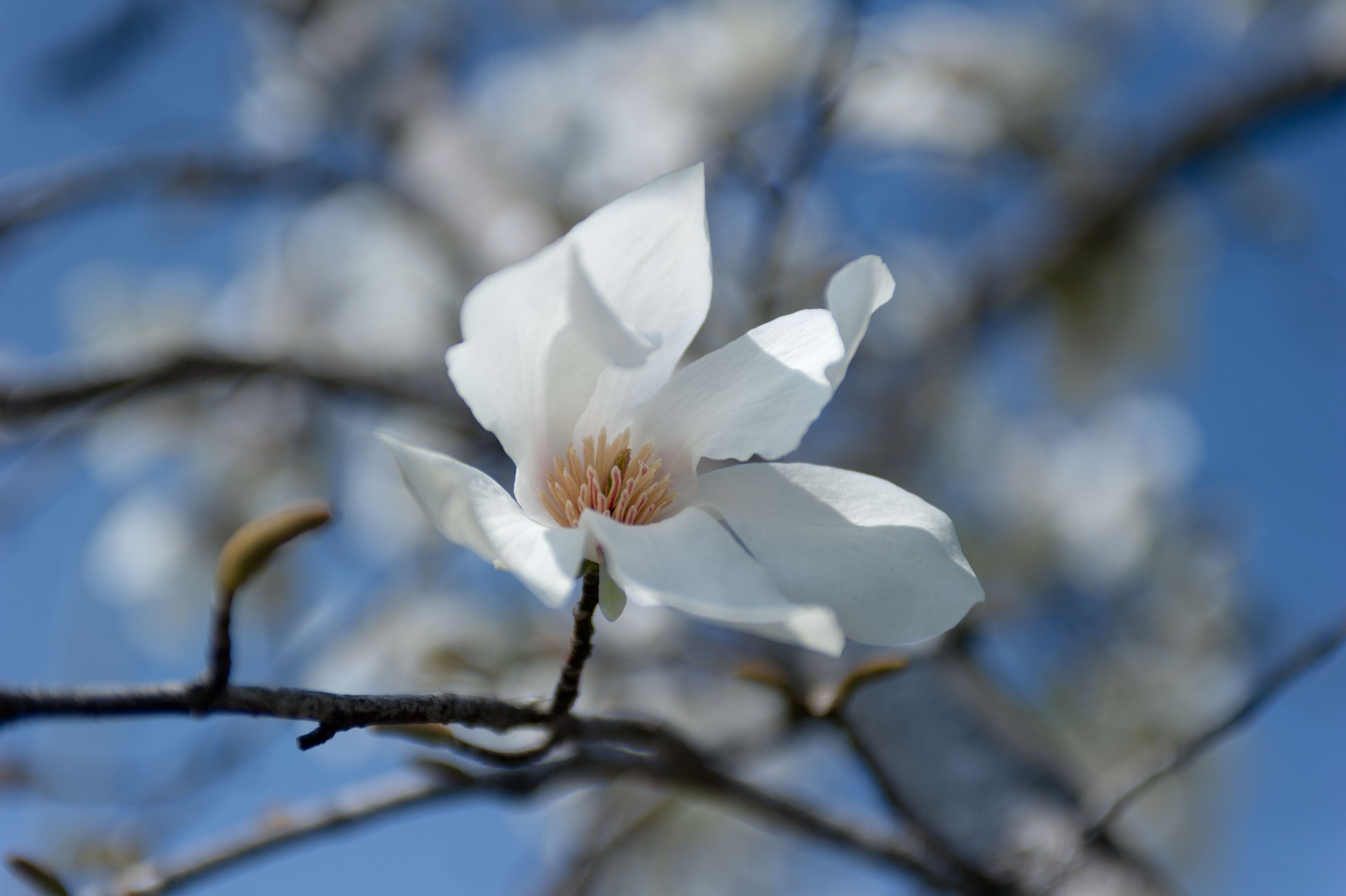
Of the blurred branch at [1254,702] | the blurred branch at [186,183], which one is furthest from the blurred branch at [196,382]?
the blurred branch at [1254,702]

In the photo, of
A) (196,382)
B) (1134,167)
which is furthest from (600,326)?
(1134,167)

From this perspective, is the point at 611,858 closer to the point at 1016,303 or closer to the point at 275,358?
the point at 275,358

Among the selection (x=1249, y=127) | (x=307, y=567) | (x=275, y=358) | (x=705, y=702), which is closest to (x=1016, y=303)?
(x=1249, y=127)

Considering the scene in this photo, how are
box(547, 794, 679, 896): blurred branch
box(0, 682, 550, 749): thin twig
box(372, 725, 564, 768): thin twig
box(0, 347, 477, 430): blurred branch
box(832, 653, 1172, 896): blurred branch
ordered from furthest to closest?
1. box(547, 794, 679, 896): blurred branch
2. box(0, 347, 477, 430): blurred branch
3. box(832, 653, 1172, 896): blurred branch
4. box(372, 725, 564, 768): thin twig
5. box(0, 682, 550, 749): thin twig

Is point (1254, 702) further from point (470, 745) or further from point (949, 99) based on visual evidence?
point (949, 99)

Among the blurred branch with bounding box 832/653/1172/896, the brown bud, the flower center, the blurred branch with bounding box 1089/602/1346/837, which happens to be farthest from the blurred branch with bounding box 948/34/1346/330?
the brown bud

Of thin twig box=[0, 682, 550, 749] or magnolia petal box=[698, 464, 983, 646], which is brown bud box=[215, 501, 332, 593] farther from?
magnolia petal box=[698, 464, 983, 646]

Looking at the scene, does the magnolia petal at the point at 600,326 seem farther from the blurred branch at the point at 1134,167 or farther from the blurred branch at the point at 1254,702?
the blurred branch at the point at 1134,167
